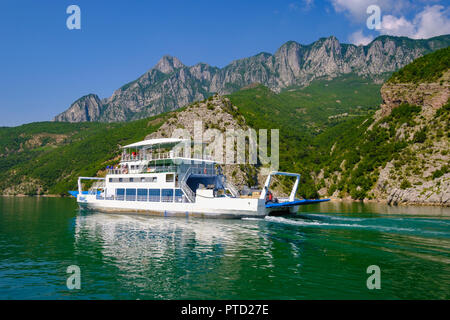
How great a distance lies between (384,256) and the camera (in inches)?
871

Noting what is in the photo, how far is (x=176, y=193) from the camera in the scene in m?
48.3

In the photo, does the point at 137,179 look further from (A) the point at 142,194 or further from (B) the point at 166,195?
(B) the point at 166,195

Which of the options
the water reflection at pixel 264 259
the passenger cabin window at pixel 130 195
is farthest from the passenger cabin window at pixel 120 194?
the water reflection at pixel 264 259

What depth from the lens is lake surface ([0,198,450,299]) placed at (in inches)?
615

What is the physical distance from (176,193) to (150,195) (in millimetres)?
5031

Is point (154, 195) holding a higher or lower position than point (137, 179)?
lower

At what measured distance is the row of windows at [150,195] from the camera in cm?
4822

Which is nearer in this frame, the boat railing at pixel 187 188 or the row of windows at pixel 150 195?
the boat railing at pixel 187 188

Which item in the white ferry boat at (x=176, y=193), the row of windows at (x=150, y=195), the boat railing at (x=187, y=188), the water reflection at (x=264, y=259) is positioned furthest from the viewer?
the row of windows at (x=150, y=195)

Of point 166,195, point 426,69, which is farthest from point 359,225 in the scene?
point 426,69

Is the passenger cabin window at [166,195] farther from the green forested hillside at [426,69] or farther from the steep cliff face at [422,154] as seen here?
the green forested hillside at [426,69]
